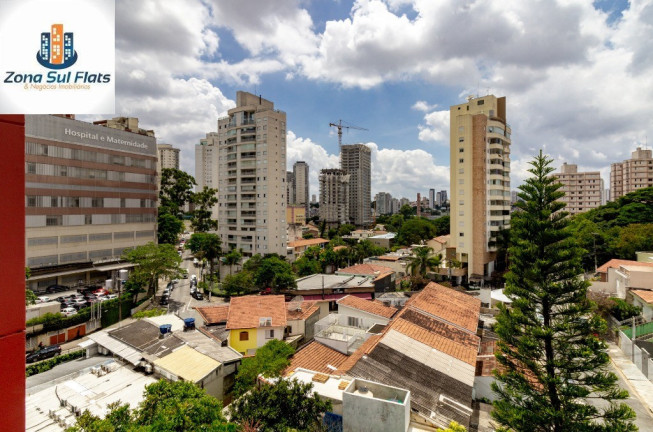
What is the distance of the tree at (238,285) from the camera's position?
35.5 m

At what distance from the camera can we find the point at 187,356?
14992 millimetres

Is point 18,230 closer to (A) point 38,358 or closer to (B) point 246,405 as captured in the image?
(B) point 246,405

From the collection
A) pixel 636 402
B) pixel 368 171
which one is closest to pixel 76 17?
pixel 636 402

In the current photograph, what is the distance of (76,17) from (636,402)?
22.6m

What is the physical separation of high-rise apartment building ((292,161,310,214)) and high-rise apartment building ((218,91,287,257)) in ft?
367

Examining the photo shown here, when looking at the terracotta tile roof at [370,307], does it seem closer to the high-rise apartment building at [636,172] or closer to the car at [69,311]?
the car at [69,311]

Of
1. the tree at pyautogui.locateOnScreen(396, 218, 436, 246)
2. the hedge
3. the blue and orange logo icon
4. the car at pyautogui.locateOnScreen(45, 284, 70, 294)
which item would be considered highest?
the blue and orange logo icon

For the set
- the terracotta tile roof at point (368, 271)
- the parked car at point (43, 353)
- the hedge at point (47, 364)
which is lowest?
the parked car at point (43, 353)

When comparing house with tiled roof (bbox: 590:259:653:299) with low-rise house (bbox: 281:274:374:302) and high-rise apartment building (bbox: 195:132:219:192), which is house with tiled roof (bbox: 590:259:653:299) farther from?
high-rise apartment building (bbox: 195:132:219:192)

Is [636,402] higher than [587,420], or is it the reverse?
[587,420]

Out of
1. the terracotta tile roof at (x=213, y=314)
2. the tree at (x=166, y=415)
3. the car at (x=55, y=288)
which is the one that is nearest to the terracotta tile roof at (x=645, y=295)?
the tree at (x=166, y=415)

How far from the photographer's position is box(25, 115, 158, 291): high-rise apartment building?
112 feet

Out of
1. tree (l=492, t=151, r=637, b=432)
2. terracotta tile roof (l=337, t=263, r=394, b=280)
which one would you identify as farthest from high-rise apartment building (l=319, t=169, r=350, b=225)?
Answer: tree (l=492, t=151, r=637, b=432)

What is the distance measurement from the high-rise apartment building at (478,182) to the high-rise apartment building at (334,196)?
254ft
